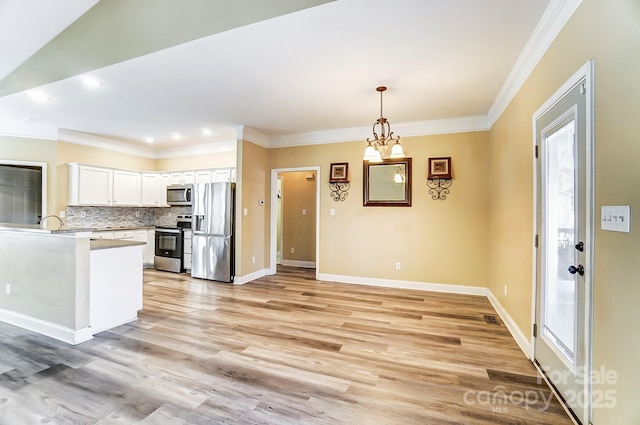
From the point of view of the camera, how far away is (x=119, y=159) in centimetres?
624

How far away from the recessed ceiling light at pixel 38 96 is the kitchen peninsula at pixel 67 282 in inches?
69.5

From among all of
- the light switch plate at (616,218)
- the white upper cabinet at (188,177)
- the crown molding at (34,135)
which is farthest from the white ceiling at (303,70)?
the light switch plate at (616,218)

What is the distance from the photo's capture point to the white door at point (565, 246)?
1.63 metres

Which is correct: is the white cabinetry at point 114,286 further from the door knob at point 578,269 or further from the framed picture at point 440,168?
the framed picture at point 440,168

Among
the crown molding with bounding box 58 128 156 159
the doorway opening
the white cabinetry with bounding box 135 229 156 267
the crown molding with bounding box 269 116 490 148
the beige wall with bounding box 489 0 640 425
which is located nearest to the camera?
the beige wall with bounding box 489 0 640 425

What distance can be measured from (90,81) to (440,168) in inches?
189

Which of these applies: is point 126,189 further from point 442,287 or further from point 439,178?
point 442,287

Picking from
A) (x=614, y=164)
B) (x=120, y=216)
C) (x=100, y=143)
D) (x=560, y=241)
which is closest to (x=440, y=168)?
(x=560, y=241)

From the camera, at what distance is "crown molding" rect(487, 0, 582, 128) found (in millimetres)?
1878

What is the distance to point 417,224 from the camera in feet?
15.4

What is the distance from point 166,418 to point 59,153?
5.66 m

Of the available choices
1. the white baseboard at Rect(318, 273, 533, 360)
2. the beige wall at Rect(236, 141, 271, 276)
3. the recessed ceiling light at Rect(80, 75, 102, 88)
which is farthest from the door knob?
the recessed ceiling light at Rect(80, 75, 102, 88)

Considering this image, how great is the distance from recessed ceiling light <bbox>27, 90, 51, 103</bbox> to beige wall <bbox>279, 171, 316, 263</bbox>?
4.18 metres

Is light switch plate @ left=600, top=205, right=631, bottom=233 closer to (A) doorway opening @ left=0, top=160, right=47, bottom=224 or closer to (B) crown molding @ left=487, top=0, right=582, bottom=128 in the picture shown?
(B) crown molding @ left=487, top=0, right=582, bottom=128
